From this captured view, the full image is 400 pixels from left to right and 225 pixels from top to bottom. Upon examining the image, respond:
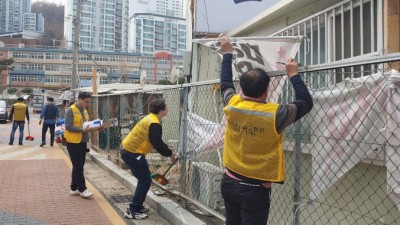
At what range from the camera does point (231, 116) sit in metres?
2.98

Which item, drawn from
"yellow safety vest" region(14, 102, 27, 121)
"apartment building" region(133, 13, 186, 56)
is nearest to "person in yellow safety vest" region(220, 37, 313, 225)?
Answer: "yellow safety vest" region(14, 102, 27, 121)

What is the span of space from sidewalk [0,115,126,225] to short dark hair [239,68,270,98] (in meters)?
3.45

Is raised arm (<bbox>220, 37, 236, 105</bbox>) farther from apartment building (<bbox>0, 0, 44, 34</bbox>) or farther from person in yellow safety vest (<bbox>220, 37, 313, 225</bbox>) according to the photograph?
apartment building (<bbox>0, 0, 44, 34</bbox>)

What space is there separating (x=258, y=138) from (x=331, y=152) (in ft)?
2.34

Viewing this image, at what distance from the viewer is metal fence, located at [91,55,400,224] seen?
2.89 metres

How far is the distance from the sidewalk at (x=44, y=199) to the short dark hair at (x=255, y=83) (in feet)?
11.3

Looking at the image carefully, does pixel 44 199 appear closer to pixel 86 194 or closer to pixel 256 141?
pixel 86 194

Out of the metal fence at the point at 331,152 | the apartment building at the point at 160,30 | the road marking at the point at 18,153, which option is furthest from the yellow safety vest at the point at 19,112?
the apartment building at the point at 160,30

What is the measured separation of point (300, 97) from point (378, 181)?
4.61 feet

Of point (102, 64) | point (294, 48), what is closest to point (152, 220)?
point (294, 48)

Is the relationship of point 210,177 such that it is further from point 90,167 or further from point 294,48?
point 90,167

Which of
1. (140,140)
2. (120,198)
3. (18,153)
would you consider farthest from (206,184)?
(18,153)

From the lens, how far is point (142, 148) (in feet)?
18.1

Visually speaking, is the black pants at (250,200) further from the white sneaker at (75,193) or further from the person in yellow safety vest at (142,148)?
the white sneaker at (75,193)
